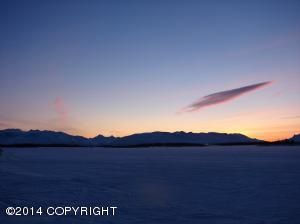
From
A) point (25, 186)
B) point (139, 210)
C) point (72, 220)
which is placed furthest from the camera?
point (25, 186)

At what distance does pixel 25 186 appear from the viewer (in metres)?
16.5

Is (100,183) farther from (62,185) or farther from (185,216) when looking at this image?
(185,216)

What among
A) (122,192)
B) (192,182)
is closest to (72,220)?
(122,192)

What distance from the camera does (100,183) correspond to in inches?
693

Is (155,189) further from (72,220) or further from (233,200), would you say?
(72,220)

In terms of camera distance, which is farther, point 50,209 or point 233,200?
point 233,200

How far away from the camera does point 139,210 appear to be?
11.1 meters

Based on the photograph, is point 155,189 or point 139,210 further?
point 155,189

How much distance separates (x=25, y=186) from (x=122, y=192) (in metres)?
5.08

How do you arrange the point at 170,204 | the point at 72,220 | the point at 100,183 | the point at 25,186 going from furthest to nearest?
the point at 100,183, the point at 25,186, the point at 170,204, the point at 72,220

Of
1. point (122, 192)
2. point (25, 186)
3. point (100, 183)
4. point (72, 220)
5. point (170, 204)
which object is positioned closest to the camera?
point (72, 220)

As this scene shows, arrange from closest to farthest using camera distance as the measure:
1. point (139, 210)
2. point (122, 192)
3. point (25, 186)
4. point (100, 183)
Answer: point (139, 210) < point (122, 192) < point (25, 186) < point (100, 183)

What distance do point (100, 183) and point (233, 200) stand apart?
293 inches

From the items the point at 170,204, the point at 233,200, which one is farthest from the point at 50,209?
the point at 233,200
